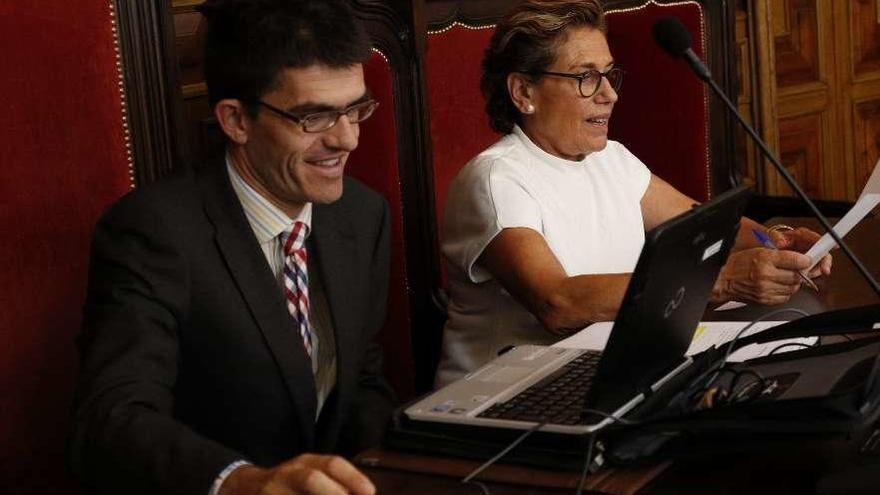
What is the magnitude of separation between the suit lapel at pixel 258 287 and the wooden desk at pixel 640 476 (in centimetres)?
37

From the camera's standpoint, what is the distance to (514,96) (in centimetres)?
252

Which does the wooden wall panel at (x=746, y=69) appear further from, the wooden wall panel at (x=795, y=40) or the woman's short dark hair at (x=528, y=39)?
the woman's short dark hair at (x=528, y=39)

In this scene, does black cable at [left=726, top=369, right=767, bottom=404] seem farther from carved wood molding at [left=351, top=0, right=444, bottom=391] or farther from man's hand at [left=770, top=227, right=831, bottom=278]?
carved wood molding at [left=351, top=0, right=444, bottom=391]

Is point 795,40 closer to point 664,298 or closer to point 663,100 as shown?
point 663,100

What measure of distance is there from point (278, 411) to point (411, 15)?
1007mm

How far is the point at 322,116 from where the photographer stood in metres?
1.85

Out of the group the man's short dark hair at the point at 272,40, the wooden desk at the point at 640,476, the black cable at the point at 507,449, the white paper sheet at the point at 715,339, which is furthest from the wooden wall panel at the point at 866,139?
the black cable at the point at 507,449

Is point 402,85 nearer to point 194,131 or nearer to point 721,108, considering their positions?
point 194,131

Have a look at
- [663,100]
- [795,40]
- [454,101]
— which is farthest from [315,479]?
[795,40]

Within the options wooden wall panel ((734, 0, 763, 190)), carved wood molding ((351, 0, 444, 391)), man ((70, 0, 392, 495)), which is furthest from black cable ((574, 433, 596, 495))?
wooden wall panel ((734, 0, 763, 190))

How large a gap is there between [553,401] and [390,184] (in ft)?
3.90

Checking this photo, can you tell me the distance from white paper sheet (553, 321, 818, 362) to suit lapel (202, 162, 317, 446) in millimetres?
346

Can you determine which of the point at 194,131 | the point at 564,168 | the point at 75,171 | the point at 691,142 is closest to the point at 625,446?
the point at 75,171

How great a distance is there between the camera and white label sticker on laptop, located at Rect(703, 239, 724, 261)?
150 centimetres
